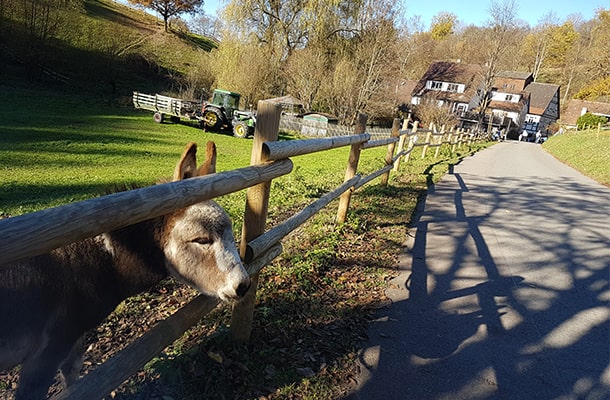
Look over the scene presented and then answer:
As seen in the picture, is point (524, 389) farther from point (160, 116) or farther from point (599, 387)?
point (160, 116)

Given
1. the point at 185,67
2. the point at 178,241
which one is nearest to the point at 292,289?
the point at 178,241

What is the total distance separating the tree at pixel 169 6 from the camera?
157 feet

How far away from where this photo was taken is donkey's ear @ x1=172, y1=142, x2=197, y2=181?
1963 mm

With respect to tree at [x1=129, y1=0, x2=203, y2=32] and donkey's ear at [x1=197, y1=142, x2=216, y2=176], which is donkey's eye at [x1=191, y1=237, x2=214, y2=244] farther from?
→ tree at [x1=129, y1=0, x2=203, y2=32]

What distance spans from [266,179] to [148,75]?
3903 cm

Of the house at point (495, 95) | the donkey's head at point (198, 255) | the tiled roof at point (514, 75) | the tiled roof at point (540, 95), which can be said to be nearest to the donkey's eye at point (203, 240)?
the donkey's head at point (198, 255)

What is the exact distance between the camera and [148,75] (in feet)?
118

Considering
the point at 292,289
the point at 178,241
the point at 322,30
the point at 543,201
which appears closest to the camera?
the point at 178,241

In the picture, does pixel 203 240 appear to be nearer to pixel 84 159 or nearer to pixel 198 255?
pixel 198 255

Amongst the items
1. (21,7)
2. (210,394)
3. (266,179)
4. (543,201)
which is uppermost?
(21,7)

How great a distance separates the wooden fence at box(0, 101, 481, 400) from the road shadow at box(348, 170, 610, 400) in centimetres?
114

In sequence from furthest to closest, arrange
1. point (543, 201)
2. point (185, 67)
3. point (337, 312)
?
point (185, 67)
point (543, 201)
point (337, 312)

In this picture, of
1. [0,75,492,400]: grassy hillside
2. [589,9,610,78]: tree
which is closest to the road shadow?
[0,75,492,400]: grassy hillside

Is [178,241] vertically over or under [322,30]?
under
